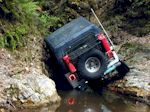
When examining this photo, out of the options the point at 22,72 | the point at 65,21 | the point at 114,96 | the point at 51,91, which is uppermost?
the point at 65,21

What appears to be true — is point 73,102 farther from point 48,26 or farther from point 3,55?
point 48,26

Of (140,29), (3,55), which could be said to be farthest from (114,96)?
(140,29)

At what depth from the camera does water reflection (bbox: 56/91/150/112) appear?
40.8 feet

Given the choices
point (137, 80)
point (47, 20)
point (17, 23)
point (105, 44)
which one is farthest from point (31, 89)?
point (47, 20)

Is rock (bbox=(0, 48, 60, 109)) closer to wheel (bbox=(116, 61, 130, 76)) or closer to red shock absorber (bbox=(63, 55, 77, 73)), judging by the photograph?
red shock absorber (bbox=(63, 55, 77, 73))

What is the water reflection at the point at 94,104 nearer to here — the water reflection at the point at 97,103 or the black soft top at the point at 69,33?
the water reflection at the point at 97,103

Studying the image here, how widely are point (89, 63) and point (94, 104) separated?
59.7 inches

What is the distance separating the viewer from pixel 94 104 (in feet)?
42.8

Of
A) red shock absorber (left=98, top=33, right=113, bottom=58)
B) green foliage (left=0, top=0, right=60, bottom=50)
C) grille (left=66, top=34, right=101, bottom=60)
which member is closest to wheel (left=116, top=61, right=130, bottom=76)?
red shock absorber (left=98, top=33, right=113, bottom=58)

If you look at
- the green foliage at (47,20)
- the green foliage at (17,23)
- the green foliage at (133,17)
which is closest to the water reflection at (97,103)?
the green foliage at (17,23)

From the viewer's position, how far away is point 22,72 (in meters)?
13.4

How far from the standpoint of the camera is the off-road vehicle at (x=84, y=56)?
13836 millimetres

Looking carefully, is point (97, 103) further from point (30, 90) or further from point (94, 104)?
point (30, 90)

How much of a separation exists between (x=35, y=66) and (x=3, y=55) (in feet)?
3.44
